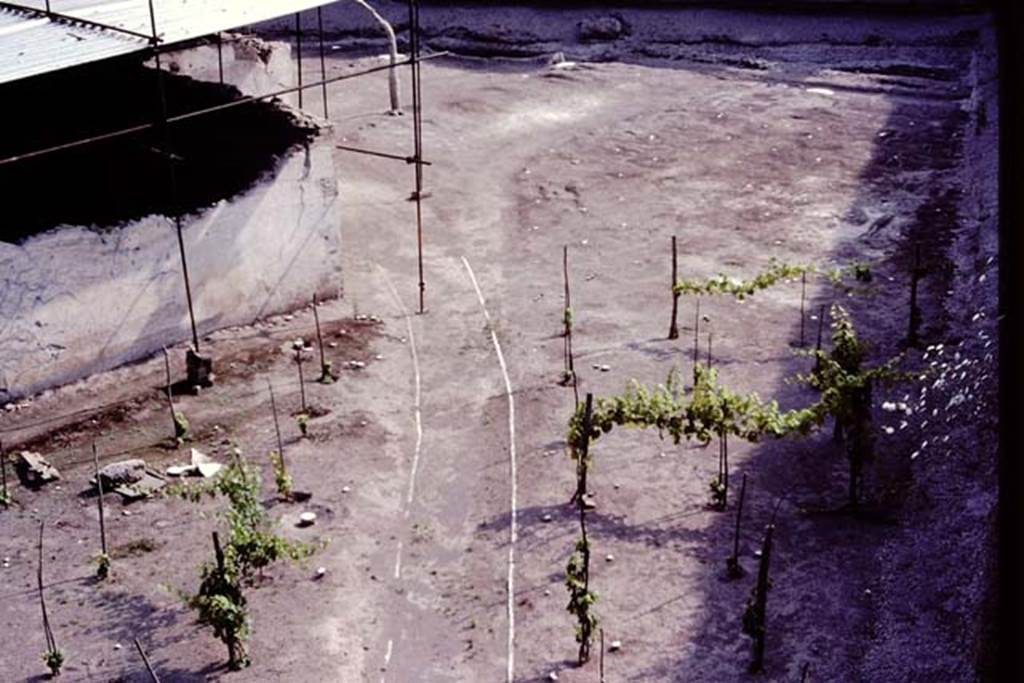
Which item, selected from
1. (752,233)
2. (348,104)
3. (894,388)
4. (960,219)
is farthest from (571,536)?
(348,104)

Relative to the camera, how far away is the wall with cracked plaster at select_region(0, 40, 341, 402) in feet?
39.1

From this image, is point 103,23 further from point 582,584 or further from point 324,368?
point 582,584

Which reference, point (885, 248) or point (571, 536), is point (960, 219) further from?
point (571, 536)

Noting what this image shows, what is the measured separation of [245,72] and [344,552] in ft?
23.1

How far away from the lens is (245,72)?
14898 millimetres

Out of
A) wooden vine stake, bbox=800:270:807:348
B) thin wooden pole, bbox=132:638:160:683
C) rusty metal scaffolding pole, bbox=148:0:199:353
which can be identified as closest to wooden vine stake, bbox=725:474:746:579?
wooden vine stake, bbox=800:270:807:348

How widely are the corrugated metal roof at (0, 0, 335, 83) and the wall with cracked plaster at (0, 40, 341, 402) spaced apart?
147cm

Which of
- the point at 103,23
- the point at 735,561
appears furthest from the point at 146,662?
the point at 103,23

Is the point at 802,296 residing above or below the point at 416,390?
above

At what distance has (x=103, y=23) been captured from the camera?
12.3m

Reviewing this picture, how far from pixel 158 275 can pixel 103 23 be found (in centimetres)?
245

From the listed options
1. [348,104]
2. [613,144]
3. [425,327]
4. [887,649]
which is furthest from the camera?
[348,104]

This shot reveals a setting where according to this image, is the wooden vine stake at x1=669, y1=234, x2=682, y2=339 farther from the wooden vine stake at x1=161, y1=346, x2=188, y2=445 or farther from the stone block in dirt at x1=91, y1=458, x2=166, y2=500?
the stone block in dirt at x1=91, y1=458, x2=166, y2=500

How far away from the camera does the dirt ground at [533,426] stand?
9.03 m
